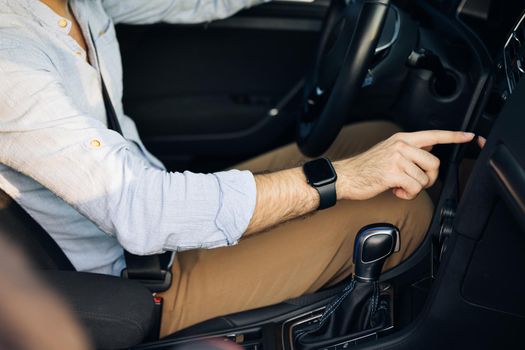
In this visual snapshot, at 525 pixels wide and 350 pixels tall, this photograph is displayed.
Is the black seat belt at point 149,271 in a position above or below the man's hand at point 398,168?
below

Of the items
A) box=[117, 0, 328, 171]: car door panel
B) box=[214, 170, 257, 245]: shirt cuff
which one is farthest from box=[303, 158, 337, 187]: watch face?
box=[117, 0, 328, 171]: car door panel

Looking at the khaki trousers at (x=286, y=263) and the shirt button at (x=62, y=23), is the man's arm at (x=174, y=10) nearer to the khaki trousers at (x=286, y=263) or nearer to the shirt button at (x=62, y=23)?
the shirt button at (x=62, y=23)

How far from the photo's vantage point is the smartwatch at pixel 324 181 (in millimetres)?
1161

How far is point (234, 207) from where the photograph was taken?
112 centimetres

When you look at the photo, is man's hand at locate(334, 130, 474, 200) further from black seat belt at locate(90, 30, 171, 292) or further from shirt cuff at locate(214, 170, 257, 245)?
black seat belt at locate(90, 30, 171, 292)

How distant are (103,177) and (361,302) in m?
0.51

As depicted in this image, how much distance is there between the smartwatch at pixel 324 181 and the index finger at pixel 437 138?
148 mm

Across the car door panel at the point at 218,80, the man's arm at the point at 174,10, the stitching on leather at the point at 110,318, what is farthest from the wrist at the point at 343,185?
the car door panel at the point at 218,80

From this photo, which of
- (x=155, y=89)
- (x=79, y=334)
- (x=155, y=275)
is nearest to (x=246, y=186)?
(x=155, y=275)

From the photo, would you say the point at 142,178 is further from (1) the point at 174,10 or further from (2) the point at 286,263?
(1) the point at 174,10

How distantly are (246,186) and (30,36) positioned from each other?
45 centimetres

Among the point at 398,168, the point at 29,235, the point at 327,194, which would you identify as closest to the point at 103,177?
the point at 29,235

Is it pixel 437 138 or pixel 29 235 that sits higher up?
pixel 437 138

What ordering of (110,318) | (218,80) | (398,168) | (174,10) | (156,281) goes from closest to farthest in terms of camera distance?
1. (110,318)
2. (398,168)
3. (156,281)
4. (174,10)
5. (218,80)
